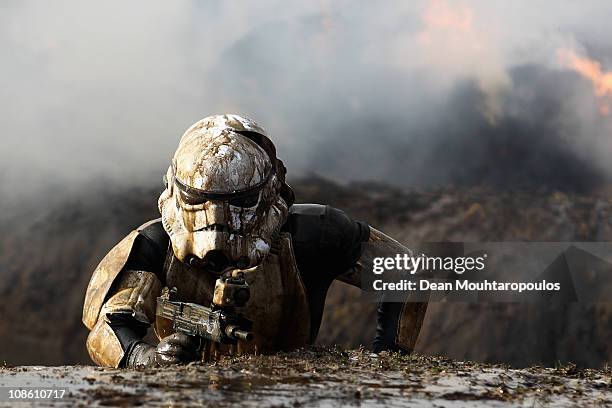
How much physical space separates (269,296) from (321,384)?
2294mm

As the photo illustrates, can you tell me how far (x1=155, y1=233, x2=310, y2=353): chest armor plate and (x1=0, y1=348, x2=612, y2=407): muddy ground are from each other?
77cm

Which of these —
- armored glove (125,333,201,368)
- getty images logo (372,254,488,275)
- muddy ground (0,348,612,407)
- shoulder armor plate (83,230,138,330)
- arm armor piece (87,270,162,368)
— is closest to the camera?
muddy ground (0,348,612,407)

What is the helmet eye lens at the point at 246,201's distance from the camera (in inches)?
315

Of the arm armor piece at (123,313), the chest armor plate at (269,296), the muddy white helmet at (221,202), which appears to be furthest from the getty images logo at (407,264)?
the arm armor piece at (123,313)

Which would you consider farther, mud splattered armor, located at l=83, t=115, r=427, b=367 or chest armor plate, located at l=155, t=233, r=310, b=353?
chest armor plate, located at l=155, t=233, r=310, b=353

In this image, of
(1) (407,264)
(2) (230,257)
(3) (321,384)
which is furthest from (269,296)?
(3) (321,384)

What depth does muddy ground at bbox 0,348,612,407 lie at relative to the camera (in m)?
6.04

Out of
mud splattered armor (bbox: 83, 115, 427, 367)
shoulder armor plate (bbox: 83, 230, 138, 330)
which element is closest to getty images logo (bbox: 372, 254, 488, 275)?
mud splattered armor (bbox: 83, 115, 427, 367)

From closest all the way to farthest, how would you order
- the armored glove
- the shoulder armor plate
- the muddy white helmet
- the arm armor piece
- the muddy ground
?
the muddy ground < the armored glove < the muddy white helmet < the arm armor piece < the shoulder armor plate

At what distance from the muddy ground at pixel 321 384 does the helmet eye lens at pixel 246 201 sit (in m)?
1.16

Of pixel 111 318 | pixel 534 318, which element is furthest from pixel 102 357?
pixel 534 318

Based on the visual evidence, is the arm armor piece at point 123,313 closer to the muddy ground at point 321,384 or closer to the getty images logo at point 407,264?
the muddy ground at point 321,384

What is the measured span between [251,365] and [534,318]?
18.8 m

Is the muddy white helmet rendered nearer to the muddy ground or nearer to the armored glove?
the armored glove
